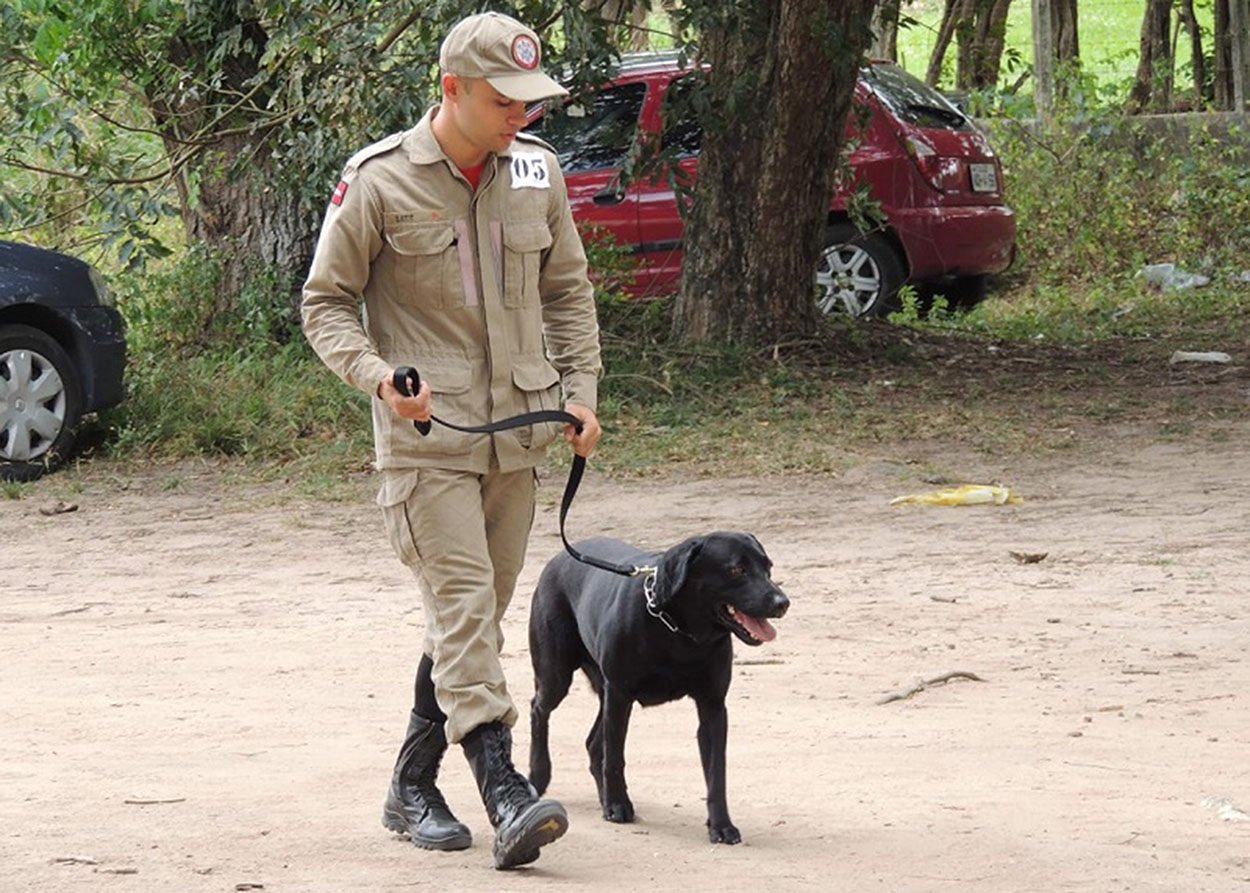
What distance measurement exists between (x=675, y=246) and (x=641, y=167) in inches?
99.0

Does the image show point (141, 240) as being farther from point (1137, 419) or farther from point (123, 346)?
point (1137, 419)

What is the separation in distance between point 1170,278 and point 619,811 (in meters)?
12.9

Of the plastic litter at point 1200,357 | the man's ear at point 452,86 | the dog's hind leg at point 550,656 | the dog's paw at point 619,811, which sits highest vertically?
the man's ear at point 452,86

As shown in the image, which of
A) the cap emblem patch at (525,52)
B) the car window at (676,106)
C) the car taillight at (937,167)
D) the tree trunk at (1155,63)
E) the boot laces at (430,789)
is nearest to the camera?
→ the cap emblem patch at (525,52)

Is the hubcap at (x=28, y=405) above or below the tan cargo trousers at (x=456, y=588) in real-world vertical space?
below

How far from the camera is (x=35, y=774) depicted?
5.39m

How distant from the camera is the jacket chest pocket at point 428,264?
4422 millimetres

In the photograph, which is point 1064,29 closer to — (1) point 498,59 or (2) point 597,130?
(2) point 597,130

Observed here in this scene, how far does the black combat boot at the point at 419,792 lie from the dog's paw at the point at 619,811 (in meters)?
0.42

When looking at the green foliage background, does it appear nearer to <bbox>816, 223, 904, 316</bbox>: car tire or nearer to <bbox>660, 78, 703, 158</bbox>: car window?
<bbox>816, 223, 904, 316</bbox>: car tire

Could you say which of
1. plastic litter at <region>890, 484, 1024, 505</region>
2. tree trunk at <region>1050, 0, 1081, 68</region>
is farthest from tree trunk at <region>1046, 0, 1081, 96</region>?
plastic litter at <region>890, 484, 1024, 505</region>

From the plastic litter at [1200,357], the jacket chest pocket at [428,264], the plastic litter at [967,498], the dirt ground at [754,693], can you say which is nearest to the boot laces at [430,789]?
the dirt ground at [754,693]

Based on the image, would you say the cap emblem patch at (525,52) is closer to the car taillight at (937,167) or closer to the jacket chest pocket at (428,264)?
the jacket chest pocket at (428,264)

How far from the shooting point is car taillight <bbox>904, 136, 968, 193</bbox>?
14141 millimetres
